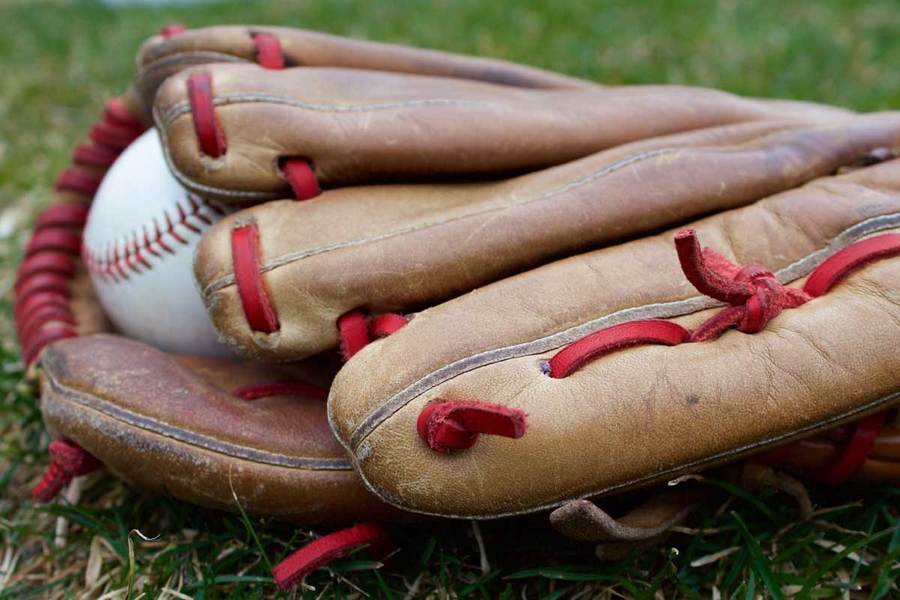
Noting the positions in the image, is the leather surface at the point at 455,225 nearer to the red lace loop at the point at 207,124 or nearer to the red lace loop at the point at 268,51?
the red lace loop at the point at 207,124

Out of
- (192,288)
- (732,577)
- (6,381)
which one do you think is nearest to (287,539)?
(192,288)

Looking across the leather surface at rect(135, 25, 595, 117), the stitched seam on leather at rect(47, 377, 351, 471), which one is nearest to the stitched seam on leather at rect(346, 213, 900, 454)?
the stitched seam on leather at rect(47, 377, 351, 471)

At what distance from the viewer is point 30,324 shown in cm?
180

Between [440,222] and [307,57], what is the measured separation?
1.69 ft

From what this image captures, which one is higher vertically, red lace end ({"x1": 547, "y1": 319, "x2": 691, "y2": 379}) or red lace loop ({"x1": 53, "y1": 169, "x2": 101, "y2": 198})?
red lace end ({"x1": 547, "y1": 319, "x2": 691, "y2": 379})

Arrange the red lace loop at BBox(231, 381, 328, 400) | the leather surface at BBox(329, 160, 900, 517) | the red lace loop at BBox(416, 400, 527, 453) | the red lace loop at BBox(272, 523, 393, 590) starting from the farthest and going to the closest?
the red lace loop at BBox(231, 381, 328, 400), the red lace loop at BBox(272, 523, 393, 590), the leather surface at BBox(329, 160, 900, 517), the red lace loop at BBox(416, 400, 527, 453)

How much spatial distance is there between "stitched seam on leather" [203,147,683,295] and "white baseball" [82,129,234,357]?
0.81 ft

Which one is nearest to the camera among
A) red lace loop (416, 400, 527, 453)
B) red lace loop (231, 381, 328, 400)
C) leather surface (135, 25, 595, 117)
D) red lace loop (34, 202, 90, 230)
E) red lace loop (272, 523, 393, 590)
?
→ red lace loop (416, 400, 527, 453)

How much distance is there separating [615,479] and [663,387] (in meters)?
0.14

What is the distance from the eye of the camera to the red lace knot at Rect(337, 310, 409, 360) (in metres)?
1.40

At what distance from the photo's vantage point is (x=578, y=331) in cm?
131

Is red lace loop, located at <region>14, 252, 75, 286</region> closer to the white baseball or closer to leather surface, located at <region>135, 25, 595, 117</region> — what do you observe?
the white baseball

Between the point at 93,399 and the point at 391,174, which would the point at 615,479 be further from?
the point at 93,399

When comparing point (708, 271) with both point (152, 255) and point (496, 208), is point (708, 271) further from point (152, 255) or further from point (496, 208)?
point (152, 255)
